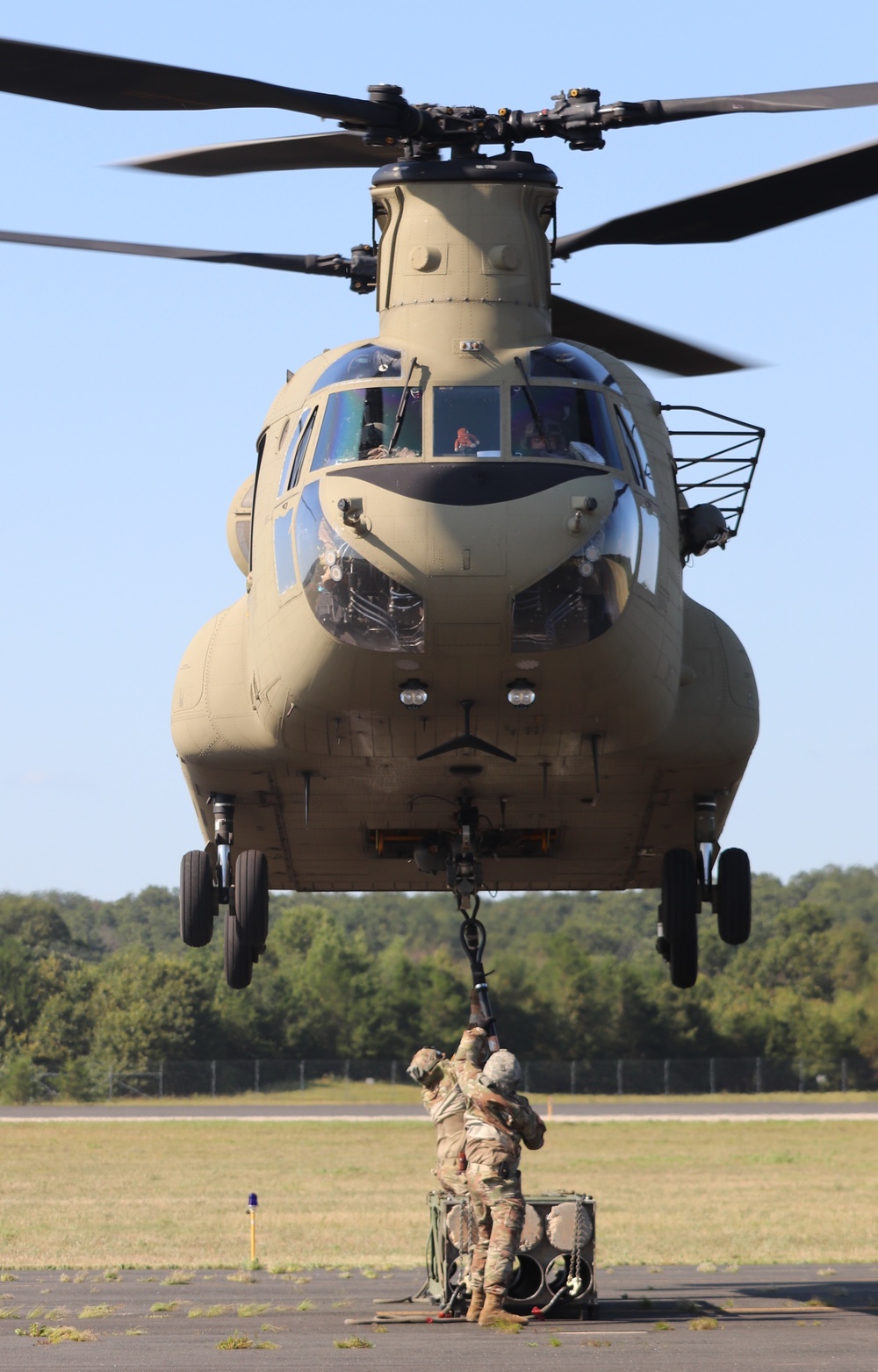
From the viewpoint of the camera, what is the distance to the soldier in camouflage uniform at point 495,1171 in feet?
42.8

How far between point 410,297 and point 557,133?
6.29 ft

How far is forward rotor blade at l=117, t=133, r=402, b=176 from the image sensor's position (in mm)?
14828

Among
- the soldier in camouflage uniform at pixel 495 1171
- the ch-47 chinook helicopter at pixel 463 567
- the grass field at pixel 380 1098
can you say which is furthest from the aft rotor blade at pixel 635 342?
the grass field at pixel 380 1098

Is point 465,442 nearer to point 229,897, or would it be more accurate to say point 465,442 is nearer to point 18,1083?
point 229,897

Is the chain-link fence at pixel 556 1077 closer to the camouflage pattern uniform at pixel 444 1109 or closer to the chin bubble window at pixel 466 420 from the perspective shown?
the camouflage pattern uniform at pixel 444 1109

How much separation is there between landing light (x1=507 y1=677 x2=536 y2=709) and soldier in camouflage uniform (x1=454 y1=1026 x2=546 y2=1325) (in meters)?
2.89

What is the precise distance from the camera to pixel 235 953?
15812 millimetres

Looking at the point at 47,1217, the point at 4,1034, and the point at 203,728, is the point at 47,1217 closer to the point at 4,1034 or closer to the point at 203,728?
the point at 203,728

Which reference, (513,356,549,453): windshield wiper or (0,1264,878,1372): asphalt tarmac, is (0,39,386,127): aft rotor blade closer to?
(513,356,549,453): windshield wiper

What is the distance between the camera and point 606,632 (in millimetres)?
12484

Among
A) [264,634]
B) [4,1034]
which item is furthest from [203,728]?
[4,1034]

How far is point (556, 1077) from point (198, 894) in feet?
181

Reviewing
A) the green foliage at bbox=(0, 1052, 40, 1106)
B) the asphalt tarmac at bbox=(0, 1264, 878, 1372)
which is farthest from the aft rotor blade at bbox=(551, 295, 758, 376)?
the green foliage at bbox=(0, 1052, 40, 1106)

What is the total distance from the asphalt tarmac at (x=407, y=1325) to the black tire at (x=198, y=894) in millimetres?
3227
